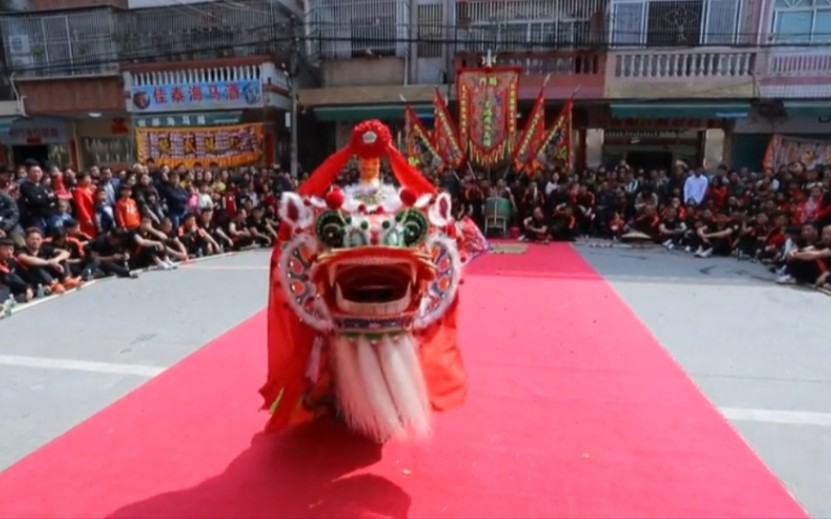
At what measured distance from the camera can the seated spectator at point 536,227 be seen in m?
8.98

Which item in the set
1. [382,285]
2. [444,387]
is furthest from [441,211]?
[444,387]

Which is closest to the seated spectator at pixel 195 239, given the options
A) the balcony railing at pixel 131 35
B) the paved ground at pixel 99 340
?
the paved ground at pixel 99 340

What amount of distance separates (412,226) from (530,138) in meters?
7.11

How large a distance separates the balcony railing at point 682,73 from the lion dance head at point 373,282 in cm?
917

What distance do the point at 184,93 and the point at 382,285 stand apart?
1043 centimetres

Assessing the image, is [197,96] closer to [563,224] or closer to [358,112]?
[358,112]

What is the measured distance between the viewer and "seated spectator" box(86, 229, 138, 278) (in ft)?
20.6

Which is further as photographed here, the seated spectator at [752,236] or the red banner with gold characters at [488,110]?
the red banner with gold characters at [488,110]

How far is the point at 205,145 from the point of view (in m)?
10.6

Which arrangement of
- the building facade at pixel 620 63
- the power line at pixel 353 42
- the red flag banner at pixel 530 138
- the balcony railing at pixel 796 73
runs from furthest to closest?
1. the power line at pixel 353 42
2. the building facade at pixel 620 63
3. the balcony railing at pixel 796 73
4. the red flag banner at pixel 530 138

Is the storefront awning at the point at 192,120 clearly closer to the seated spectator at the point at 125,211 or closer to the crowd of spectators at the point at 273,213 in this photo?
the crowd of spectators at the point at 273,213

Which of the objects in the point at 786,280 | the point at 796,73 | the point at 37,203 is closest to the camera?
the point at 786,280

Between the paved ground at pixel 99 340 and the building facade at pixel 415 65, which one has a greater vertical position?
the building facade at pixel 415 65

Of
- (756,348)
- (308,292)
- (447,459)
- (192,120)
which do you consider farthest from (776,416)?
(192,120)
